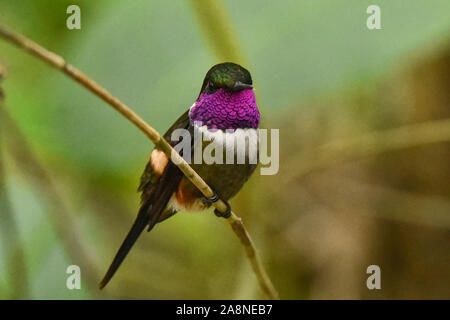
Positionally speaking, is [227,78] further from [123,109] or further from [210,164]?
[123,109]

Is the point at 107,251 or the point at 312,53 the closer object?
the point at 312,53

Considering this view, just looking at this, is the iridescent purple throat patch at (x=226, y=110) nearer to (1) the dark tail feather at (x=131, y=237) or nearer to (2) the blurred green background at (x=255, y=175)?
(2) the blurred green background at (x=255, y=175)

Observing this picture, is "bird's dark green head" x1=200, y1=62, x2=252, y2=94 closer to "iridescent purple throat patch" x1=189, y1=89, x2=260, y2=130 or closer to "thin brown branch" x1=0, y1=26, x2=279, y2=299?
"iridescent purple throat patch" x1=189, y1=89, x2=260, y2=130

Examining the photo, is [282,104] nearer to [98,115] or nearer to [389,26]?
[389,26]

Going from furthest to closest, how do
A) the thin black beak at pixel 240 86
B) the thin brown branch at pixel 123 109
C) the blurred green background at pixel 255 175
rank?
the thin black beak at pixel 240 86, the blurred green background at pixel 255 175, the thin brown branch at pixel 123 109

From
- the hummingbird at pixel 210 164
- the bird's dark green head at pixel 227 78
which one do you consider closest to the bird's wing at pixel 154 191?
the hummingbird at pixel 210 164
